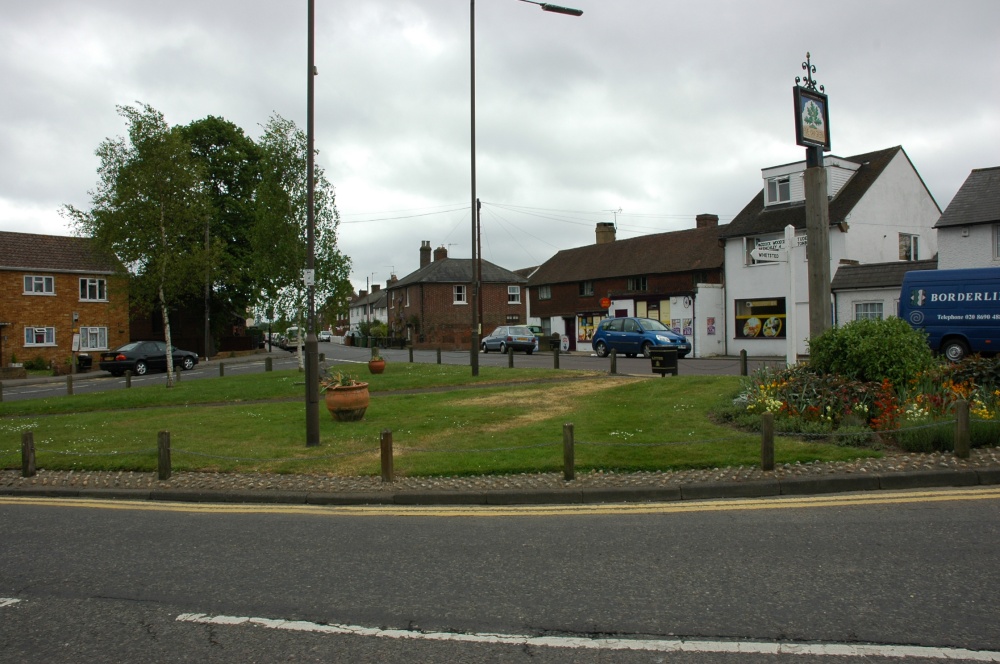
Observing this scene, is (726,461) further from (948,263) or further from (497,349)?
(497,349)

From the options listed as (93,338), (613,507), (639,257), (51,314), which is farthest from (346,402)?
(93,338)

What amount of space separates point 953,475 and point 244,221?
45.6 m

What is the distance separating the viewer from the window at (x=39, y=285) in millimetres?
42406

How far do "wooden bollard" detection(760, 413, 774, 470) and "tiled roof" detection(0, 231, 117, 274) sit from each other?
42.0m

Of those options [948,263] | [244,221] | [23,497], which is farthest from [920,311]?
[244,221]

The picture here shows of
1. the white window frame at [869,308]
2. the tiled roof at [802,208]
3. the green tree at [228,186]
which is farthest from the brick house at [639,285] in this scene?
the green tree at [228,186]

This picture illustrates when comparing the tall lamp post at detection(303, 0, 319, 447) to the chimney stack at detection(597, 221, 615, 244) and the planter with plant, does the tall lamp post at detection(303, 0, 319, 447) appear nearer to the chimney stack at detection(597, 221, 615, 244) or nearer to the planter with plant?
the planter with plant

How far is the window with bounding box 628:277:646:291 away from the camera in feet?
147

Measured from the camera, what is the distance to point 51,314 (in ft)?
142

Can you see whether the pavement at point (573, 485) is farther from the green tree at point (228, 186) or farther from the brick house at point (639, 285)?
the green tree at point (228, 186)

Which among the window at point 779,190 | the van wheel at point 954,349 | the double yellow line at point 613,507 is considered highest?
the window at point 779,190

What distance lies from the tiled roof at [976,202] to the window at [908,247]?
589 cm

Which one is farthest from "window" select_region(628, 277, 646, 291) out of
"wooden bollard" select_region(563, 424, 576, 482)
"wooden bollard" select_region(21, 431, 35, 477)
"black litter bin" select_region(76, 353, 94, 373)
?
"wooden bollard" select_region(21, 431, 35, 477)

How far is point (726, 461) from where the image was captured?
29.8 ft
